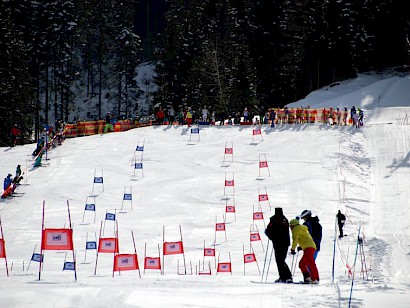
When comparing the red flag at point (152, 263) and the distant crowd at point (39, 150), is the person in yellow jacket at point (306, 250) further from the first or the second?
the distant crowd at point (39, 150)

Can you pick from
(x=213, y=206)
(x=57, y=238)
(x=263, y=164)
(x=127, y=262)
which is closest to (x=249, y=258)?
(x=127, y=262)

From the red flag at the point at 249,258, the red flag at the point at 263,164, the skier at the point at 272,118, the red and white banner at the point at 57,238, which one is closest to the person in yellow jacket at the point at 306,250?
the red and white banner at the point at 57,238

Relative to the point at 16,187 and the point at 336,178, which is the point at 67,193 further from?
the point at 336,178

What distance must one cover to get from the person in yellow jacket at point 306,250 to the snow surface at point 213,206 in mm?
358

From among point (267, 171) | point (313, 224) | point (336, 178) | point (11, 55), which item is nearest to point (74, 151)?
point (267, 171)

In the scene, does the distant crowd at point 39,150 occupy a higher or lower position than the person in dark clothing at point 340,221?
higher

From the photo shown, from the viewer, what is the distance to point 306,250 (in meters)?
11.9

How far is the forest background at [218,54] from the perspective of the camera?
57406 millimetres

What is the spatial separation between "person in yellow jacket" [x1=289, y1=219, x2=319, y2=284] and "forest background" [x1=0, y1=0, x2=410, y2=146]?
42727 millimetres

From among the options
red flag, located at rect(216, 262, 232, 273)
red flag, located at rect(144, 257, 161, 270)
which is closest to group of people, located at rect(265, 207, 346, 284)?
red flag, located at rect(216, 262, 232, 273)

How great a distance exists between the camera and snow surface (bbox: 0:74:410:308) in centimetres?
1017

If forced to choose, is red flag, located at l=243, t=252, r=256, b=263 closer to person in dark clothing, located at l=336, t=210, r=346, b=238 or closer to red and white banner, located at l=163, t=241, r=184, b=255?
red and white banner, located at l=163, t=241, r=184, b=255

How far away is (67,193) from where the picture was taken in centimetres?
2900

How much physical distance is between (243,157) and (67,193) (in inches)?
443
